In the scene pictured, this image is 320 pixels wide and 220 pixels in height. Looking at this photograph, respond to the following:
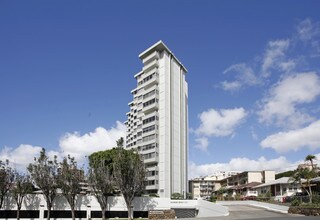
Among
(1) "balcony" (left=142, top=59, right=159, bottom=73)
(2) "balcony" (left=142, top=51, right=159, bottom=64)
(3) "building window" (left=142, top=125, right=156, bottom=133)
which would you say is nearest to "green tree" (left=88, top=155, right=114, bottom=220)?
(3) "building window" (left=142, top=125, right=156, bottom=133)

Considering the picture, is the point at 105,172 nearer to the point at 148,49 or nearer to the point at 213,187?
the point at 148,49

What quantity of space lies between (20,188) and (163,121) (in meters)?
47.7

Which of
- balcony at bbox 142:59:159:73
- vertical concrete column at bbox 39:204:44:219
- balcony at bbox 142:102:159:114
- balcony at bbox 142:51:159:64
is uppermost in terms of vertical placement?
balcony at bbox 142:51:159:64

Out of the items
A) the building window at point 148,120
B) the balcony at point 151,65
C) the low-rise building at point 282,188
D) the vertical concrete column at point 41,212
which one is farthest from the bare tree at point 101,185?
the balcony at point 151,65

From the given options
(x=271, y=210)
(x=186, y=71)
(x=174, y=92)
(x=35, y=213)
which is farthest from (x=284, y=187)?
(x=35, y=213)

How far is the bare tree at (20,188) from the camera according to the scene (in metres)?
56.0

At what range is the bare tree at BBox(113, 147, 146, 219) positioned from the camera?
58.3 metres

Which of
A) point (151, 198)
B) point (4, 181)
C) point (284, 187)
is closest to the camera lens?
point (4, 181)

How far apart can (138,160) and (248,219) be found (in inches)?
734

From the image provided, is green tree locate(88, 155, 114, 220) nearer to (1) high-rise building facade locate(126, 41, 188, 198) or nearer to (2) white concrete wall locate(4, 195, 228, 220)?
(2) white concrete wall locate(4, 195, 228, 220)

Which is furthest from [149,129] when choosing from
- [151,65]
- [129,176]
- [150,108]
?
[129,176]

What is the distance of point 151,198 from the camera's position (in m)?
61.1

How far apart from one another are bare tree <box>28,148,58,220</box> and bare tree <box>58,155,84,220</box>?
0.99 meters

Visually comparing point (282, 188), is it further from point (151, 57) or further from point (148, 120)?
point (151, 57)
